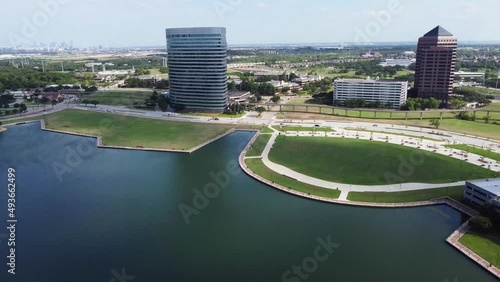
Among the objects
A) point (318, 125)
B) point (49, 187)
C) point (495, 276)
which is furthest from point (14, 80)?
point (495, 276)

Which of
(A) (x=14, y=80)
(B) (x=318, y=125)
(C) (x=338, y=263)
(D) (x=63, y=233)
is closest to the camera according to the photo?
(C) (x=338, y=263)

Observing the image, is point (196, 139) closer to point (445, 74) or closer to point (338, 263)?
point (338, 263)

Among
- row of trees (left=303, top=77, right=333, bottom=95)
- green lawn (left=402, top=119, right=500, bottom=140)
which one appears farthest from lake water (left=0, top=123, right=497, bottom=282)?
row of trees (left=303, top=77, right=333, bottom=95)

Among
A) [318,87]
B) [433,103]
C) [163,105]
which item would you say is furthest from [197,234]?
[318,87]

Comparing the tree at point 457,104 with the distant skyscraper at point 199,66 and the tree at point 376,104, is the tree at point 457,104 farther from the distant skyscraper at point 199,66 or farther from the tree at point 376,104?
the distant skyscraper at point 199,66

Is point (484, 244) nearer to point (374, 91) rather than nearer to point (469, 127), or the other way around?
point (469, 127)
